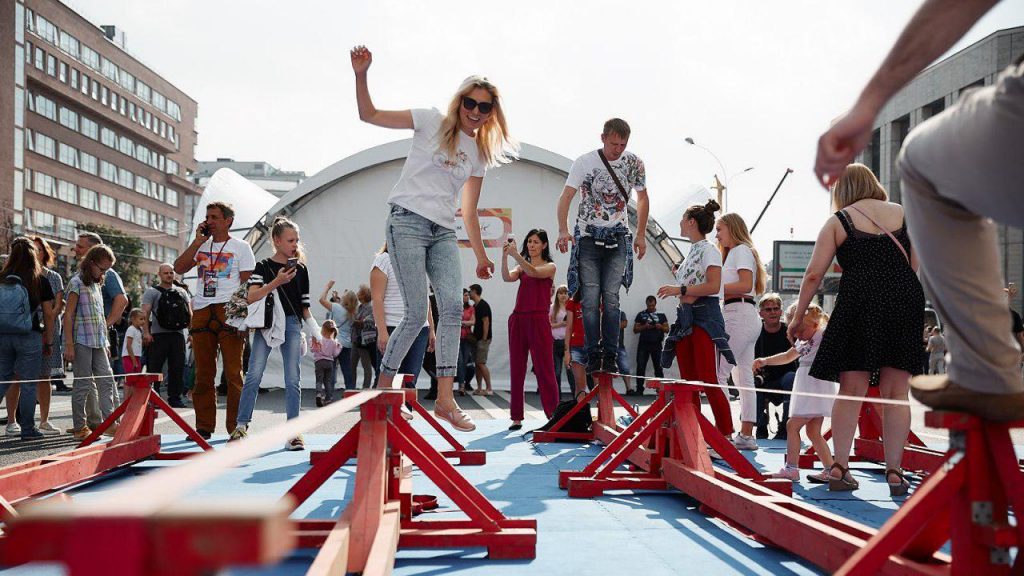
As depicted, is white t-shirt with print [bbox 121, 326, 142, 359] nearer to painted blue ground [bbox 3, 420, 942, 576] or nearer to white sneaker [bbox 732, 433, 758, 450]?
painted blue ground [bbox 3, 420, 942, 576]

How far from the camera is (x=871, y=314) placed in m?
4.79

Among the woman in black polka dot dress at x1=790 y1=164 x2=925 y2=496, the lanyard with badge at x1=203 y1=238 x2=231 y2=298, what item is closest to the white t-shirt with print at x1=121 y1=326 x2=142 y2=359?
the lanyard with badge at x1=203 y1=238 x2=231 y2=298

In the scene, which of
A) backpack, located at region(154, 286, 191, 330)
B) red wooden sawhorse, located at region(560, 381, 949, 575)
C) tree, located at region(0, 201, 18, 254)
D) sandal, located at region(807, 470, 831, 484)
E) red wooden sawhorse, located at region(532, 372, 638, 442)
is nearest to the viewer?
red wooden sawhorse, located at region(560, 381, 949, 575)

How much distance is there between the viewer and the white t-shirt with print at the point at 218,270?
718 cm

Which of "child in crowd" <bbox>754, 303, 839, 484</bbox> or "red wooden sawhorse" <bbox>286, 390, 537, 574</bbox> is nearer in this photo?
"red wooden sawhorse" <bbox>286, 390, 537, 574</bbox>

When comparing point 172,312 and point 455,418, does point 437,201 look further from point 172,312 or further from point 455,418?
point 172,312

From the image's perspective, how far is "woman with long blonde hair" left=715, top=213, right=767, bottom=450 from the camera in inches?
273

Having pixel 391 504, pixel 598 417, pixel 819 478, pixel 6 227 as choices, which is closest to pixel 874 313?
pixel 819 478

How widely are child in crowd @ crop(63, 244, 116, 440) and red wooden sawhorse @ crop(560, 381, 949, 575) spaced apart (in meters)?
5.11

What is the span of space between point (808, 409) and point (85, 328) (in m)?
6.35

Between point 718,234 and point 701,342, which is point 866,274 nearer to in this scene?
point 701,342

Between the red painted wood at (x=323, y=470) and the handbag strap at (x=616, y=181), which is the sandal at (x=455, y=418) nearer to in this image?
the red painted wood at (x=323, y=470)

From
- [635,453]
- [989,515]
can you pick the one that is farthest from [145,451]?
[989,515]

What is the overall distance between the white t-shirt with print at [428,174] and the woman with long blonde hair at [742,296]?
2.80m
